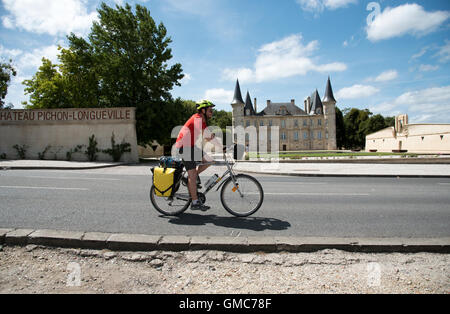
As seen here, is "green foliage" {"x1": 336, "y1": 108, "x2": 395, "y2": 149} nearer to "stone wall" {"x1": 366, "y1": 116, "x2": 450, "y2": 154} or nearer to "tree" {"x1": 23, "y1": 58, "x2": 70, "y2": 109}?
"stone wall" {"x1": 366, "y1": 116, "x2": 450, "y2": 154}

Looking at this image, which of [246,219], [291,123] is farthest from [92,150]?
[291,123]

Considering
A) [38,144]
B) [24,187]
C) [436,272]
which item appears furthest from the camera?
[38,144]

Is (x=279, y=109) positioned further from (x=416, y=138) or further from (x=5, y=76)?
(x=5, y=76)

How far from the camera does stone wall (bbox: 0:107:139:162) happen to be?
18.8 m

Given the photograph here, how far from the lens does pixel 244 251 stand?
9.84 feet

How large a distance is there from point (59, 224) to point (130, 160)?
16.2 meters

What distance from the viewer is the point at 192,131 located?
14.0 feet

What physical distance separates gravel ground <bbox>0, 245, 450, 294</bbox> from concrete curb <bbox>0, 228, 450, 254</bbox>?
89 millimetres

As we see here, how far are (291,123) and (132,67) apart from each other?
52.8 metres

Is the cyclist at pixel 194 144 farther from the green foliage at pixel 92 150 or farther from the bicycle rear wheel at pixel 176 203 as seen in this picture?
the green foliage at pixel 92 150

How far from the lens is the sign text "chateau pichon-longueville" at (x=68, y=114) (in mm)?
18844

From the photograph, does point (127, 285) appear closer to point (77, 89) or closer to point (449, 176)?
point (449, 176)

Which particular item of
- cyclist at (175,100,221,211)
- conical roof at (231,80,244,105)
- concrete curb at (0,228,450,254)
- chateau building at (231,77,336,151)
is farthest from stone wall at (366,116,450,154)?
cyclist at (175,100,221,211)
